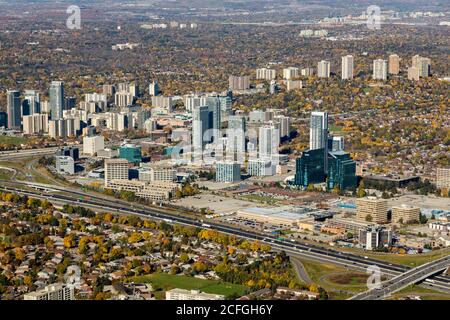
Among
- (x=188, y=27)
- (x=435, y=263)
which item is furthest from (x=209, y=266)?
(x=188, y=27)

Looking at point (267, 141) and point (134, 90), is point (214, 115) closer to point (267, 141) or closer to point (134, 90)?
point (267, 141)

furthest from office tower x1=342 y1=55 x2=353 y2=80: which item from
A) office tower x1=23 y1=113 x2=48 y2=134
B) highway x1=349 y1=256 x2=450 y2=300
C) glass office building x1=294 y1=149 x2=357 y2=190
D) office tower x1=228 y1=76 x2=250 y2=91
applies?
highway x1=349 y1=256 x2=450 y2=300

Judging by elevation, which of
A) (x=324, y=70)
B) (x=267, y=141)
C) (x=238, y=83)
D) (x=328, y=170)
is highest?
(x=324, y=70)

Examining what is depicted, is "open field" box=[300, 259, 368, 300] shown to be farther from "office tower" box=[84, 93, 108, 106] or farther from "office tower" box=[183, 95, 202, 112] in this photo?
"office tower" box=[84, 93, 108, 106]

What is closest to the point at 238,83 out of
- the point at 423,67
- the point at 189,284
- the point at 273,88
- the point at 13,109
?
the point at 273,88

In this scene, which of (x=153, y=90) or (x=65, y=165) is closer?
(x=65, y=165)

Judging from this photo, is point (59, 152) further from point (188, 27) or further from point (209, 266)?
point (188, 27)

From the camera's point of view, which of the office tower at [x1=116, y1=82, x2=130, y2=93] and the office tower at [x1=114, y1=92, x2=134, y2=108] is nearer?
the office tower at [x1=114, y1=92, x2=134, y2=108]
